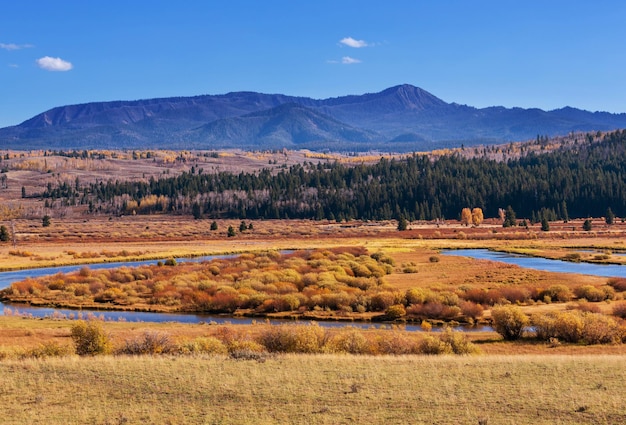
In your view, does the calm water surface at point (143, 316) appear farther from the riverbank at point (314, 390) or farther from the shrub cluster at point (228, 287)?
the riverbank at point (314, 390)

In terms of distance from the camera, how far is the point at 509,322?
32.8 metres

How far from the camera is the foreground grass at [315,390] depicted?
17.8 m

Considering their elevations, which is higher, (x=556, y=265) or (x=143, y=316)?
(x=556, y=265)

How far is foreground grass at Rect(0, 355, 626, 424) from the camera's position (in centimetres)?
1780

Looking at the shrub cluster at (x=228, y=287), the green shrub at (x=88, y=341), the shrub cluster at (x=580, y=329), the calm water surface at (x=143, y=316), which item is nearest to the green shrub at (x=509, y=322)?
the shrub cluster at (x=580, y=329)

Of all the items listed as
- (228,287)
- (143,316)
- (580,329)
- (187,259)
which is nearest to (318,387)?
(580,329)

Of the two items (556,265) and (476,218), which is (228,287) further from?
(476,218)

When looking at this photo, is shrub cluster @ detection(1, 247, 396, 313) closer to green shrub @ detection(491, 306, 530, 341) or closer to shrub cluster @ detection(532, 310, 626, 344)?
green shrub @ detection(491, 306, 530, 341)

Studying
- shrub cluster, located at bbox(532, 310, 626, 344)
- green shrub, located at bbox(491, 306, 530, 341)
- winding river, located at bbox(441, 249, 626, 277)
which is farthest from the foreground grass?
winding river, located at bbox(441, 249, 626, 277)

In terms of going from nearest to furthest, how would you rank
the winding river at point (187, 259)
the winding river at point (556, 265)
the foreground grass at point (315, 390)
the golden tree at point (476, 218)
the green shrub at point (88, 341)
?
the foreground grass at point (315, 390) → the green shrub at point (88, 341) → the winding river at point (187, 259) → the winding river at point (556, 265) → the golden tree at point (476, 218)

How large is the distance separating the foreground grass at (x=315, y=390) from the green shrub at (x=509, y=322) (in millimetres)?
8380

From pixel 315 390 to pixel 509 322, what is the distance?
1595 centimetres

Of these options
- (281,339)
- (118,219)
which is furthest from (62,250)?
(118,219)

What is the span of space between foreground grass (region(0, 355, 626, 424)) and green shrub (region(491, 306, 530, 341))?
27.5 feet
